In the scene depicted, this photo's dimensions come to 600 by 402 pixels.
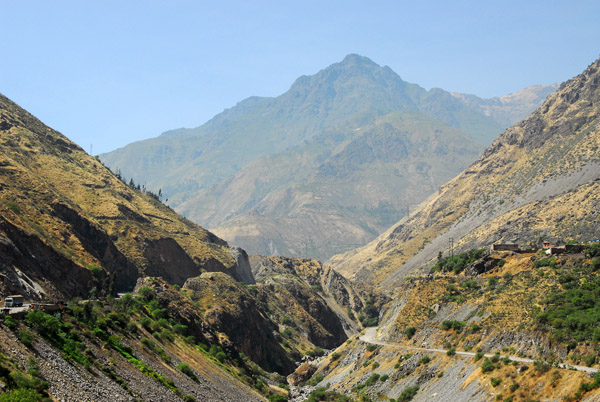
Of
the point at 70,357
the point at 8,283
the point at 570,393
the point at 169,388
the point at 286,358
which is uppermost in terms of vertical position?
the point at 8,283

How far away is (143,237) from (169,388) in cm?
9137

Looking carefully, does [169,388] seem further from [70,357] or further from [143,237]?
[143,237]

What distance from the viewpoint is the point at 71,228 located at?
126 m

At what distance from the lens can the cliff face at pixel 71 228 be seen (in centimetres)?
9856

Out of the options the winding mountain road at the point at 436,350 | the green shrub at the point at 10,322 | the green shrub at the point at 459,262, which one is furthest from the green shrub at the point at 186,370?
the green shrub at the point at 459,262

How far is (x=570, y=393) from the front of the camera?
63531mm

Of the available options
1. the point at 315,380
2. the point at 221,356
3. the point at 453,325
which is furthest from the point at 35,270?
the point at 453,325

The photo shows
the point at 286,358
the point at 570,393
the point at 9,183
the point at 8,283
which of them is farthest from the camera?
the point at 286,358

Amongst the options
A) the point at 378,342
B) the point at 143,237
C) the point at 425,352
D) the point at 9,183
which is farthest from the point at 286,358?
the point at 9,183

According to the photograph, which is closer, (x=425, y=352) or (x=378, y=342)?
(x=425, y=352)

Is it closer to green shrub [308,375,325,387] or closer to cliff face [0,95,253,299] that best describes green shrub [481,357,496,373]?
green shrub [308,375,325,387]

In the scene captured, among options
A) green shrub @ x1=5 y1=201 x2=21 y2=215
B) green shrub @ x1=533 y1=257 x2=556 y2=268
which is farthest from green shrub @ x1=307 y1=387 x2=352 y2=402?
green shrub @ x1=5 y1=201 x2=21 y2=215

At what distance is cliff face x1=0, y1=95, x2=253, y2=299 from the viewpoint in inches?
3880

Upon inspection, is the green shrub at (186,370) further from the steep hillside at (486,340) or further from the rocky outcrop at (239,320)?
the rocky outcrop at (239,320)
